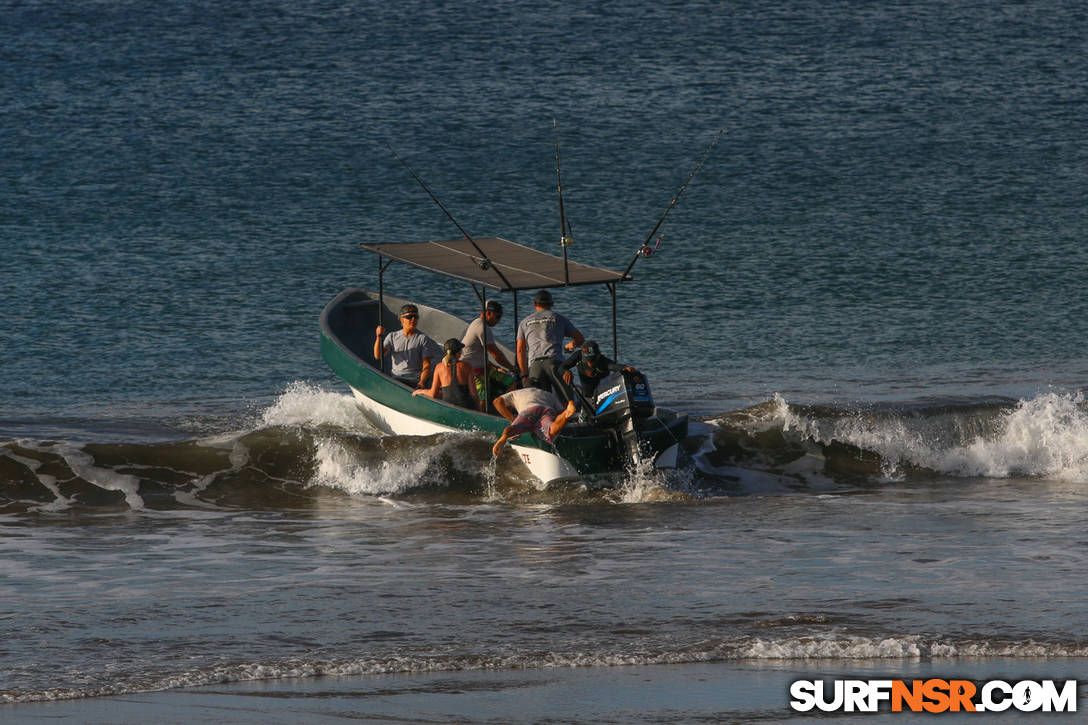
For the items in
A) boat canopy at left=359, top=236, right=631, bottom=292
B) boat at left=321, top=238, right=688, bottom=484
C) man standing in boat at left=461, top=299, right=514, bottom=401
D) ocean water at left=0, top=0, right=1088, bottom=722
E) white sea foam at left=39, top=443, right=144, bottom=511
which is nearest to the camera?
ocean water at left=0, top=0, right=1088, bottom=722

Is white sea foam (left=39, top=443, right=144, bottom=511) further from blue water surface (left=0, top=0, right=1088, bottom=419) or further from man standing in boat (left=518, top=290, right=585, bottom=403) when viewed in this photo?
A: man standing in boat (left=518, top=290, right=585, bottom=403)

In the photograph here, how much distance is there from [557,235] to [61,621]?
22813mm

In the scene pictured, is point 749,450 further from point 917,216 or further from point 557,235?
point 917,216

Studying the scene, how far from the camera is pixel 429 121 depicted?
41344mm

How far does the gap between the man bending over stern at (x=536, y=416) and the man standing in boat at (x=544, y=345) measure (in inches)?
7.7

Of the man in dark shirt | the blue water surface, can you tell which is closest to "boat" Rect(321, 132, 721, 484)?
the man in dark shirt

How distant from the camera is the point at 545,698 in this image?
873 cm

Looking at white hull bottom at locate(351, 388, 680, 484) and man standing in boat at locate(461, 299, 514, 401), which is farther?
man standing in boat at locate(461, 299, 514, 401)

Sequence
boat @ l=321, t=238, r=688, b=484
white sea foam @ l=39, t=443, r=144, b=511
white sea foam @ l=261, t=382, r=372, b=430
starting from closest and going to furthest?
boat @ l=321, t=238, r=688, b=484, white sea foam @ l=39, t=443, r=144, b=511, white sea foam @ l=261, t=382, r=372, b=430

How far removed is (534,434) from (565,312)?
12319mm

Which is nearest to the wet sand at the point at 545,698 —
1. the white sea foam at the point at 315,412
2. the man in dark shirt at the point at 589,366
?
the man in dark shirt at the point at 589,366

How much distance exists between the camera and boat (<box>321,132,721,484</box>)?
14211 mm

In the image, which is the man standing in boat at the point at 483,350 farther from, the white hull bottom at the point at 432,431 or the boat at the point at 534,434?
the white hull bottom at the point at 432,431

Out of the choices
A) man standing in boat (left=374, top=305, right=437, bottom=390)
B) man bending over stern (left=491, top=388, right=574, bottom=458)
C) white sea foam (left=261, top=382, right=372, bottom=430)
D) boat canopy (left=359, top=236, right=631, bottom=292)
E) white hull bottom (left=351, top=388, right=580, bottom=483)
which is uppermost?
boat canopy (left=359, top=236, right=631, bottom=292)
